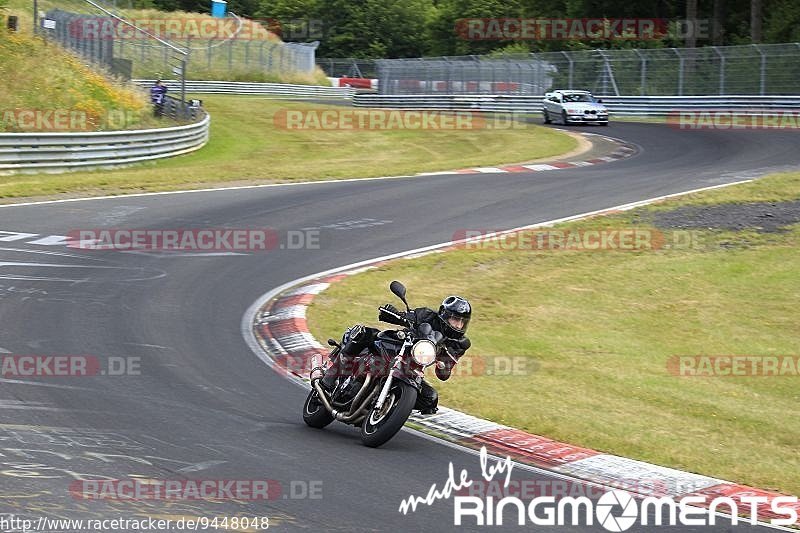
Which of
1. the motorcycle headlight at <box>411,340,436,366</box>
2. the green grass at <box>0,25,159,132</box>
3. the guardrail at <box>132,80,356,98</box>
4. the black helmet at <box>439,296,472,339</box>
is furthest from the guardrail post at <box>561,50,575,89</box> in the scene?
the motorcycle headlight at <box>411,340,436,366</box>

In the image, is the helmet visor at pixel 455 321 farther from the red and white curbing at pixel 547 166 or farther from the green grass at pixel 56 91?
the green grass at pixel 56 91

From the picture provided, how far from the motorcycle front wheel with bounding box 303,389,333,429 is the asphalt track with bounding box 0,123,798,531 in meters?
0.10

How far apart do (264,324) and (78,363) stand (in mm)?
2912

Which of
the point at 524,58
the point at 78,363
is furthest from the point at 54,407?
the point at 524,58

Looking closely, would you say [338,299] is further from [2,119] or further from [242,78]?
[242,78]

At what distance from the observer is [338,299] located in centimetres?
1414

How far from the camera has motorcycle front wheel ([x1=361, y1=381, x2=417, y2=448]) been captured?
7805mm

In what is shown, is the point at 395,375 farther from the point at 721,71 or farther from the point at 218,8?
the point at 218,8

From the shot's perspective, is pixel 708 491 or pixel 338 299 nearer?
pixel 708 491

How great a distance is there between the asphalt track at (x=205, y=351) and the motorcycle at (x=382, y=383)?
0.20 metres

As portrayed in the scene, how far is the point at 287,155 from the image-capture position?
35.1 m

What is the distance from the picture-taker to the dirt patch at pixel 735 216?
765 inches

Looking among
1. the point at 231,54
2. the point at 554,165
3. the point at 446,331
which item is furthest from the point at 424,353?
the point at 231,54

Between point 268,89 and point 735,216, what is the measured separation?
159 feet
